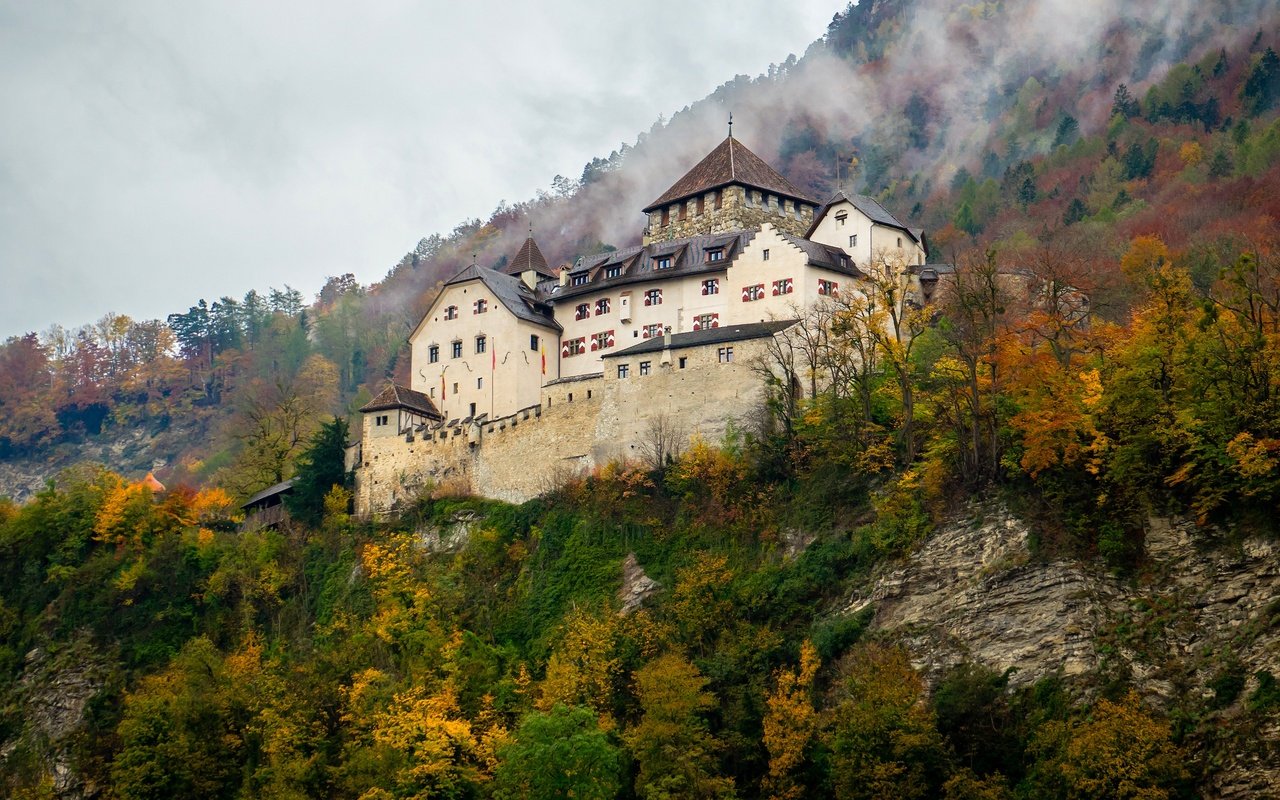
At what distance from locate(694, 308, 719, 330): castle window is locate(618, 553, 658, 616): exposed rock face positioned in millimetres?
11455

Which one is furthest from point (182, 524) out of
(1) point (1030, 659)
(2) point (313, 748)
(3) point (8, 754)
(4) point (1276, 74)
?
(4) point (1276, 74)

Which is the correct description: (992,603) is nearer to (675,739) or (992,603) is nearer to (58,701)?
(675,739)

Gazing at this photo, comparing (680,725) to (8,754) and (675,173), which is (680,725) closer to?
(8,754)

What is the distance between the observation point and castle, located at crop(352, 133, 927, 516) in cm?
5769

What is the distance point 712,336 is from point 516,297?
12320 mm

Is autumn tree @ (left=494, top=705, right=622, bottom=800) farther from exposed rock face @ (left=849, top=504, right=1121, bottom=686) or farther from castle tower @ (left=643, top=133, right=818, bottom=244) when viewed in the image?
castle tower @ (left=643, top=133, right=818, bottom=244)

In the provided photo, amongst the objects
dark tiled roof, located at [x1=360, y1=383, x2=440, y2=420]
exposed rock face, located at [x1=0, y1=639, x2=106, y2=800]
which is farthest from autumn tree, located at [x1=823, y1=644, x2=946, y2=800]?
exposed rock face, located at [x1=0, y1=639, x2=106, y2=800]

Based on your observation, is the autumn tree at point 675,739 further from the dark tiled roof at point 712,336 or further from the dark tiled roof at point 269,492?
the dark tiled roof at point 269,492

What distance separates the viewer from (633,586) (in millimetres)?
53188

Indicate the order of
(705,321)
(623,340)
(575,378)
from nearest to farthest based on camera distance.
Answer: (575,378)
(705,321)
(623,340)

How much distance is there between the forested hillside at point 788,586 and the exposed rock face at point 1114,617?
11 centimetres

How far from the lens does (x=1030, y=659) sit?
4225 centimetres

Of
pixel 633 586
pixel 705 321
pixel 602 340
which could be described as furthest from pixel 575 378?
pixel 633 586

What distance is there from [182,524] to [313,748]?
16.8m
